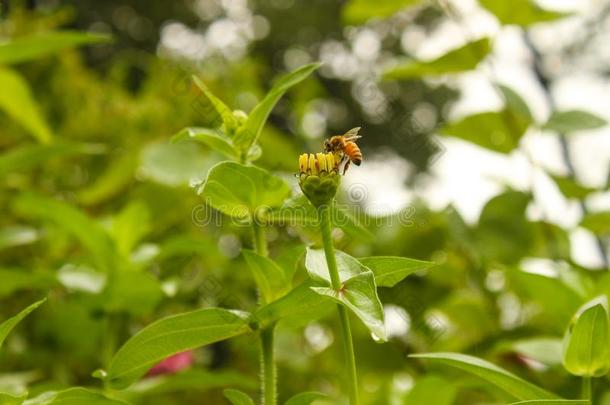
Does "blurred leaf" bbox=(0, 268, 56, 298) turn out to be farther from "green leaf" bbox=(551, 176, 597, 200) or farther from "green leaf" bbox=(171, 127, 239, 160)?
"green leaf" bbox=(551, 176, 597, 200)

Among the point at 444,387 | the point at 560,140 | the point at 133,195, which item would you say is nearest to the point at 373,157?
the point at 560,140

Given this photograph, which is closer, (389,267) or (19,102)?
(389,267)

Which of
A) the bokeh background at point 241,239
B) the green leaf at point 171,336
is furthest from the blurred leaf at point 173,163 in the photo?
the green leaf at point 171,336

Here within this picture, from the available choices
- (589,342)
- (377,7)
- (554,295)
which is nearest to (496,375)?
(589,342)

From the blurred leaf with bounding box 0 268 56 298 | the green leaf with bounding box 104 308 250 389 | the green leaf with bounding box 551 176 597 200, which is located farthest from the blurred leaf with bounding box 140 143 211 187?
the green leaf with bounding box 104 308 250 389

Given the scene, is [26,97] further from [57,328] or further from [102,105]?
[102,105]

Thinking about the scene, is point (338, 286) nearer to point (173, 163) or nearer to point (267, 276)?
point (267, 276)
